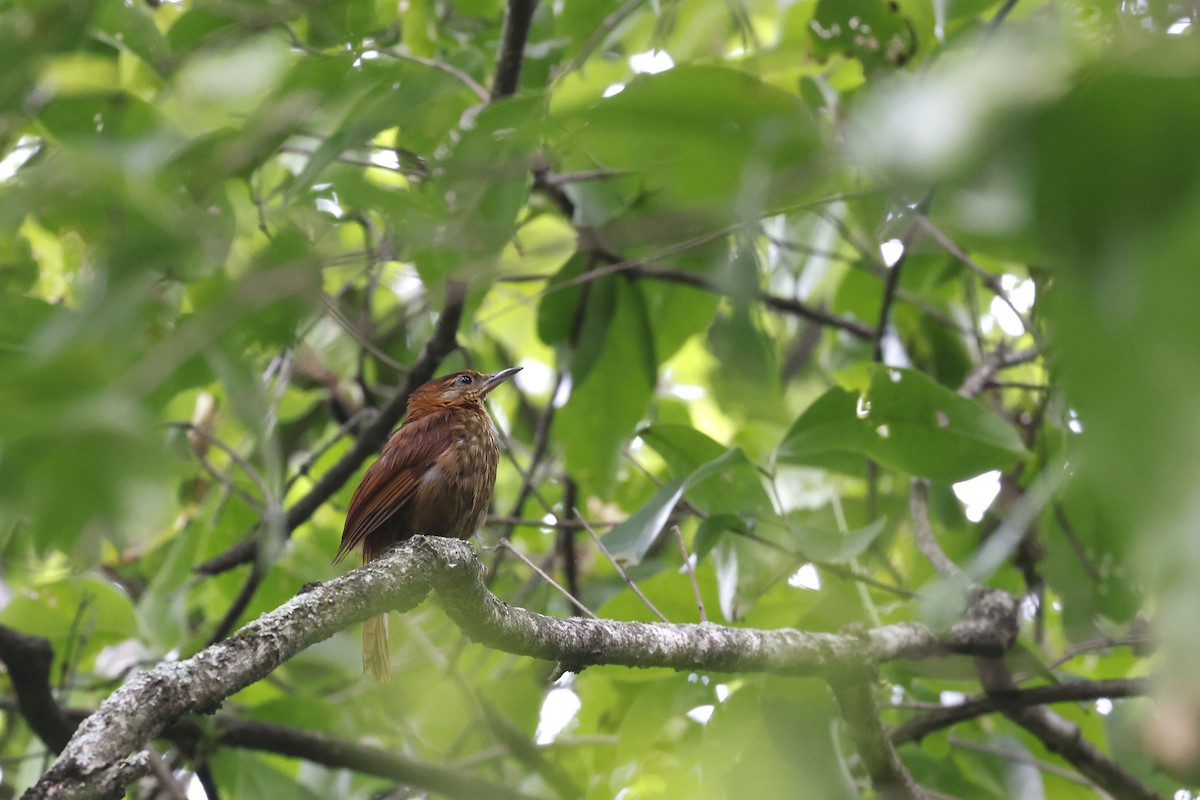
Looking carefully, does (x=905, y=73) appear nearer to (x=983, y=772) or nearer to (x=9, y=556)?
(x=983, y=772)

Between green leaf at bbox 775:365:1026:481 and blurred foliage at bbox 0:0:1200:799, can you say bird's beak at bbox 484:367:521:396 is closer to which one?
blurred foliage at bbox 0:0:1200:799

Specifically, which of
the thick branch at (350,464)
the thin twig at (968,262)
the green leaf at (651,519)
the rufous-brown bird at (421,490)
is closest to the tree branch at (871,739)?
the green leaf at (651,519)

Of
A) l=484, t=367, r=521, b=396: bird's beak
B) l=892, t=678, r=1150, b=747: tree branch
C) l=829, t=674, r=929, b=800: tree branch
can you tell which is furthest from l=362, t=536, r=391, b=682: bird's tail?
l=892, t=678, r=1150, b=747: tree branch

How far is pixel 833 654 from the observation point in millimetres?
2826

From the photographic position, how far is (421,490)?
3.90 meters

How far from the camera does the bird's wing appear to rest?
380 cm

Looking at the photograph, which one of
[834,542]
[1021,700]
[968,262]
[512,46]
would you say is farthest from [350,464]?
[1021,700]

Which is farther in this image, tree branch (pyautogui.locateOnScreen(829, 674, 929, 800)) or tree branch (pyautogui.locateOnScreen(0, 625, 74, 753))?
tree branch (pyautogui.locateOnScreen(0, 625, 74, 753))

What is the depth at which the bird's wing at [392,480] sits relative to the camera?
3803 mm

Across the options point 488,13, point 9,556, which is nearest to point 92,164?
point 488,13

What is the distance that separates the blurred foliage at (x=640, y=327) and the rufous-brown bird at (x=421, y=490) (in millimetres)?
299

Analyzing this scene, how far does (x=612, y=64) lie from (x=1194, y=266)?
3820mm

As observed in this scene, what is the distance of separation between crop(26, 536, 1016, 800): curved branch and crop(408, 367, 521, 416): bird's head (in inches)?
82.1

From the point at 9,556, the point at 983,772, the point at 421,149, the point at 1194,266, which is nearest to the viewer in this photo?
the point at 1194,266
